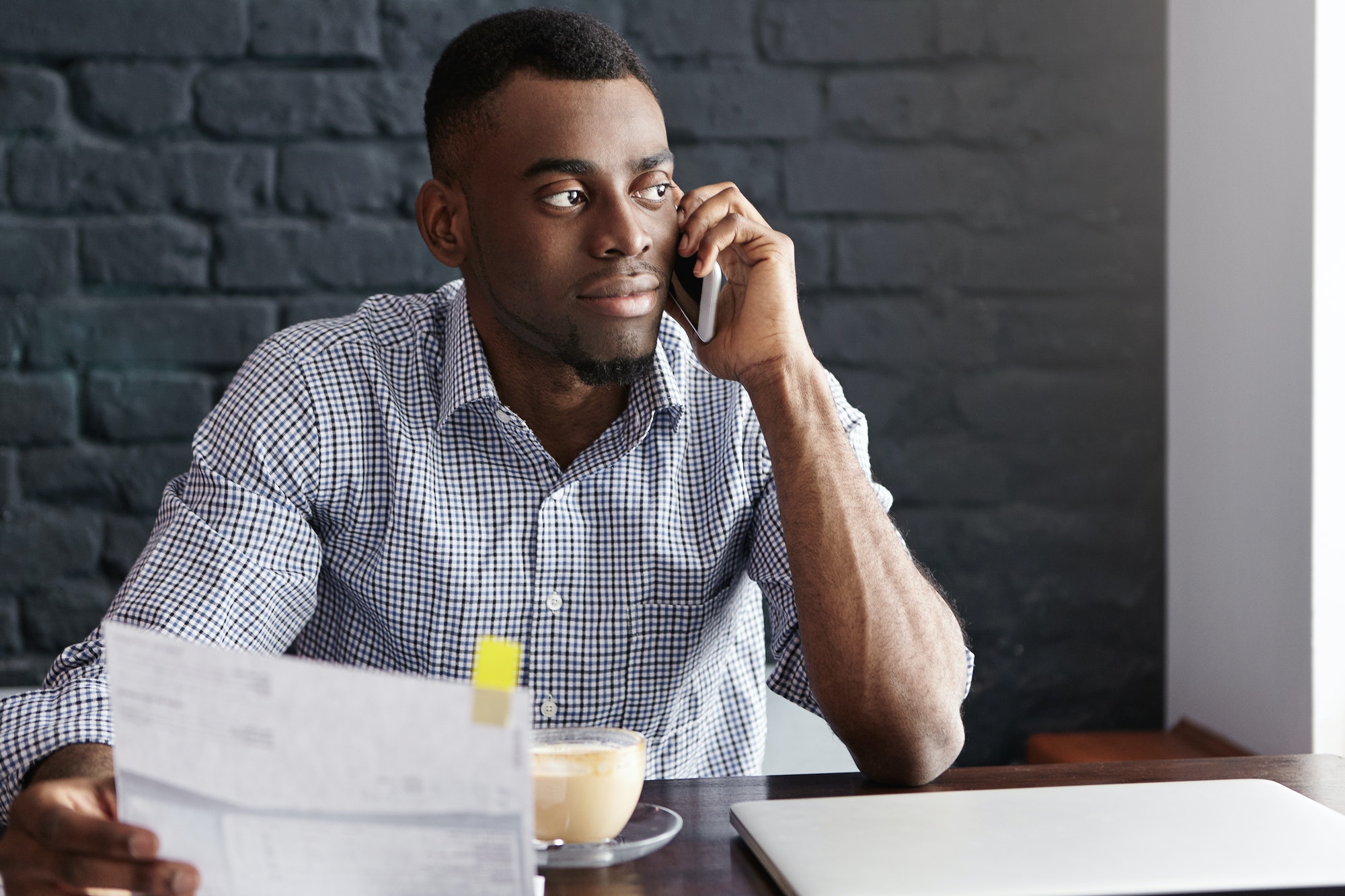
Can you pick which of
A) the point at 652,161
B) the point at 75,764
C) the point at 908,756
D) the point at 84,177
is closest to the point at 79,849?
the point at 75,764

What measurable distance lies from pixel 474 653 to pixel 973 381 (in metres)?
0.88

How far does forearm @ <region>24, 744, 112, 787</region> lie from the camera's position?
82cm

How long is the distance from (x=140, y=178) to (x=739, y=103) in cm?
79

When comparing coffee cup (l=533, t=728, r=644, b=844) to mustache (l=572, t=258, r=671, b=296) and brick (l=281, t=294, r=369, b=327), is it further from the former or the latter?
brick (l=281, t=294, r=369, b=327)

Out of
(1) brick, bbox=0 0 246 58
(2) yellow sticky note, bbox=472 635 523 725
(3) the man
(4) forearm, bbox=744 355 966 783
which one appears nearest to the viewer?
(2) yellow sticky note, bbox=472 635 523 725

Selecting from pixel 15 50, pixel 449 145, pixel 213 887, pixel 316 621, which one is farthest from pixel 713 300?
pixel 15 50

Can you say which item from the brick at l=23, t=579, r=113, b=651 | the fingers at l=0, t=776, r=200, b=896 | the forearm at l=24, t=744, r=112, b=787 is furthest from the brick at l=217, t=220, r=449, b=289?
the fingers at l=0, t=776, r=200, b=896

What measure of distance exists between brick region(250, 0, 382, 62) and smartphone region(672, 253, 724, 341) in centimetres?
65

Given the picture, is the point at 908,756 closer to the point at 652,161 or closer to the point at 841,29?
the point at 652,161

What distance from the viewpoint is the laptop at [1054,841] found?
0.63 m

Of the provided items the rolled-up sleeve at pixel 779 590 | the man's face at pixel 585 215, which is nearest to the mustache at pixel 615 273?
the man's face at pixel 585 215

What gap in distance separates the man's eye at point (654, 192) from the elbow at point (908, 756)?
54cm

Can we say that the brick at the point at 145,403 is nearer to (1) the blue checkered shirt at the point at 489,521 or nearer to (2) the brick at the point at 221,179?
(2) the brick at the point at 221,179

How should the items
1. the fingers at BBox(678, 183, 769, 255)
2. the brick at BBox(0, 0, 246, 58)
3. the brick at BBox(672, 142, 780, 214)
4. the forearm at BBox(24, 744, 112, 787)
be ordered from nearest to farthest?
1. the forearm at BBox(24, 744, 112, 787)
2. the fingers at BBox(678, 183, 769, 255)
3. the brick at BBox(0, 0, 246, 58)
4. the brick at BBox(672, 142, 780, 214)
